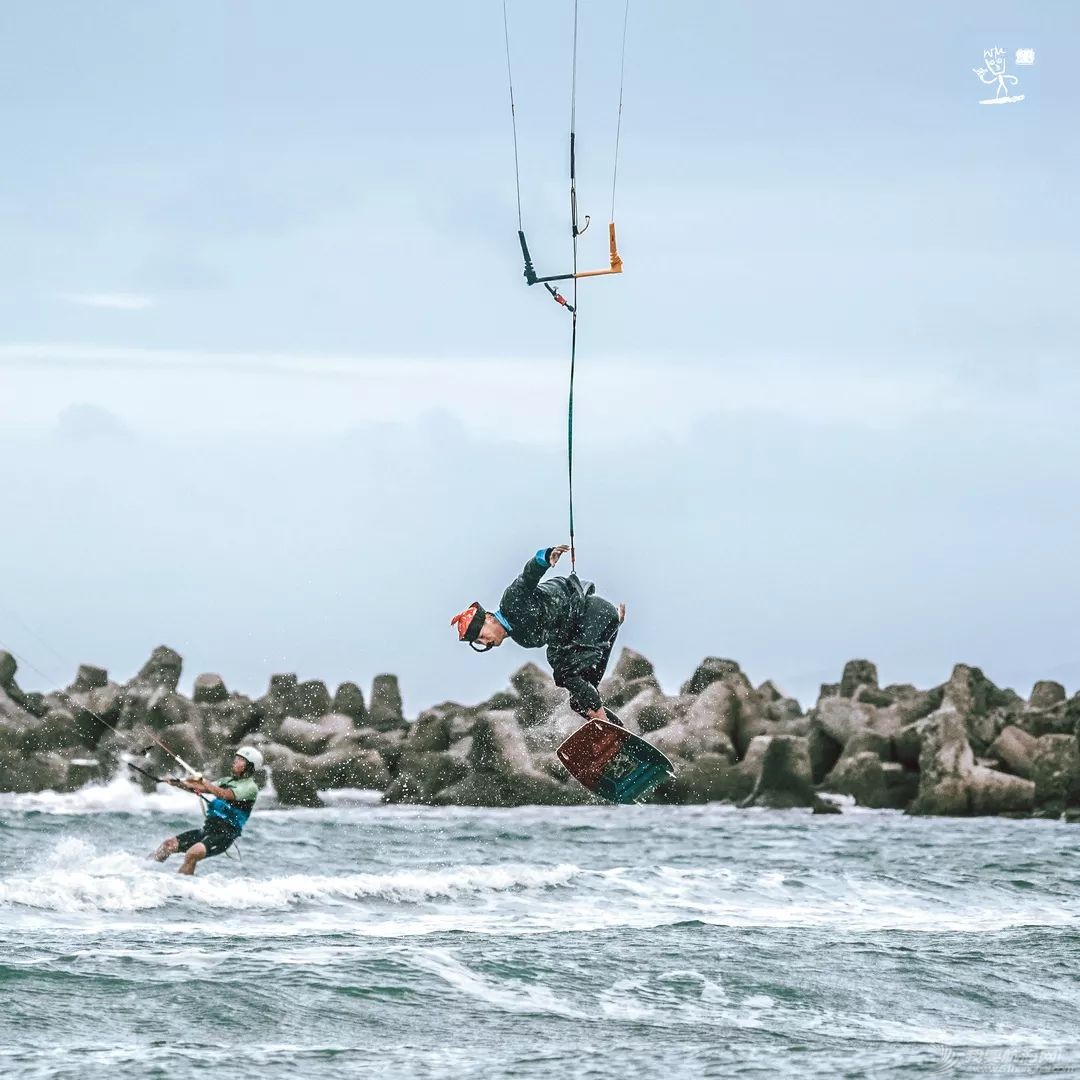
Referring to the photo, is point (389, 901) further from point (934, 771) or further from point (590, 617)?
point (934, 771)

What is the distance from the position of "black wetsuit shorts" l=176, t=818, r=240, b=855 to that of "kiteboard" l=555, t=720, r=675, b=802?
30.3ft

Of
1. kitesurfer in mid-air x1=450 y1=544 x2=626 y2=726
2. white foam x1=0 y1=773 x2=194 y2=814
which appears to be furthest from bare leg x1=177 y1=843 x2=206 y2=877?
white foam x1=0 y1=773 x2=194 y2=814

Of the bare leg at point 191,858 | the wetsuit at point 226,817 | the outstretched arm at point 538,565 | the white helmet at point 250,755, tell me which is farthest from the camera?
the bare leg at point 191,858

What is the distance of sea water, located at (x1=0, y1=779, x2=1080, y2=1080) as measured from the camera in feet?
43.4

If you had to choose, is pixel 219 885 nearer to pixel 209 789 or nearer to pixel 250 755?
pixel 209 789

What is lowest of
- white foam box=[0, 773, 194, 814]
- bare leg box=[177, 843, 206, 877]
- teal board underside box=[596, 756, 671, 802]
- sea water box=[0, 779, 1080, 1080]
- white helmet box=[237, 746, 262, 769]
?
white foam box=[0, 773, 194, 814]

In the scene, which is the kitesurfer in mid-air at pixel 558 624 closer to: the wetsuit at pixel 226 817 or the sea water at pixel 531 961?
the sea water at pixel 531 961

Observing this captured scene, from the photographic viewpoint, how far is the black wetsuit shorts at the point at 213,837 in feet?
69.6

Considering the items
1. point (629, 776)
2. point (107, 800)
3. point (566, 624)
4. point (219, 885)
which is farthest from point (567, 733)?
point (566, 624)

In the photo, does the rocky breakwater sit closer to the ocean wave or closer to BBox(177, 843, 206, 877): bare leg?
the ocean wave

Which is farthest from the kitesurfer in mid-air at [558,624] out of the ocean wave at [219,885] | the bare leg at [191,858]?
the bare leg at [191,858]

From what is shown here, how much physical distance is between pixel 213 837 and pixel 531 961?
5.86 m

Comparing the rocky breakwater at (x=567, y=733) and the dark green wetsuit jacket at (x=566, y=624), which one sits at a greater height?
the dark green wetsuit jacket at (x=566, y=624)

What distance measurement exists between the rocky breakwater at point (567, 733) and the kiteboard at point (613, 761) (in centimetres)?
2711
